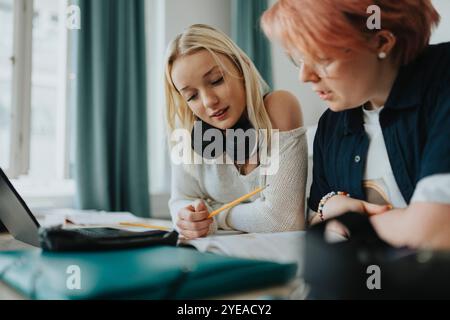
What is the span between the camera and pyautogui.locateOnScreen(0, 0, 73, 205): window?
0.74 m

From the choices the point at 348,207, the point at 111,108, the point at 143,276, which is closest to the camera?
the point at 143,276

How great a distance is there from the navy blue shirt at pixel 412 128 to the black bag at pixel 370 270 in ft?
0.23

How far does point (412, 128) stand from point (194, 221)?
0.29 metres

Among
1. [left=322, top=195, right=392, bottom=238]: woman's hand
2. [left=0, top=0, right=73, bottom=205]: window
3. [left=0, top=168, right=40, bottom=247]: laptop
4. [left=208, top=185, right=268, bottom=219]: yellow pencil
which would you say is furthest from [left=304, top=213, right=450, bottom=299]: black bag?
[left=0, top=0, right=73, bottom=205]: window

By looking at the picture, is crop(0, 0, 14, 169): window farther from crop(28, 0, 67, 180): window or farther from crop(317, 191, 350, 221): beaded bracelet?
crop(317, 191, 350, 221): beaded bracelet

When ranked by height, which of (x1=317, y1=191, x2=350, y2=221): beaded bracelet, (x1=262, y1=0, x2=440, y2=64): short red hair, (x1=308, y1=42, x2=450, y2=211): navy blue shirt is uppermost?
(x1=262, y1=0, x2=440, y2=64): short red hair

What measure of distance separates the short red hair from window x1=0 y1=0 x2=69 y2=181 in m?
0.49

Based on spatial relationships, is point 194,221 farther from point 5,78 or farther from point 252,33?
point 5,78

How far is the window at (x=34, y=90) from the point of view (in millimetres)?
741

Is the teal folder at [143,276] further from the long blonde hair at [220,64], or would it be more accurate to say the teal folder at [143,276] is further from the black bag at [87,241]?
the long blonde hair at [220,64]

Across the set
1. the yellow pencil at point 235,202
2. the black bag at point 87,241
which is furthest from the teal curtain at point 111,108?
the black bag at point 87,241

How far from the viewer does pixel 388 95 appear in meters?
0.39

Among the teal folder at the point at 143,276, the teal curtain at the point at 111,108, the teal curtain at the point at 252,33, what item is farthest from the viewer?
the teal curtain at the point at 111,108

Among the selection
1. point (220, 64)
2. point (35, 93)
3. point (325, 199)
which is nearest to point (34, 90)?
point (35, 93)
